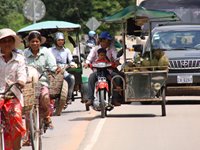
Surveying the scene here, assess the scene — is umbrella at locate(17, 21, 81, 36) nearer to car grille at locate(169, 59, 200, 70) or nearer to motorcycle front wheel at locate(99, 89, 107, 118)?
car grille at locate(169, 59, 200, 70)

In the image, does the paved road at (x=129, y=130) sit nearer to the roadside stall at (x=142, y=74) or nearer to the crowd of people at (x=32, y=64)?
the roadside stall at (x=142, y=74)

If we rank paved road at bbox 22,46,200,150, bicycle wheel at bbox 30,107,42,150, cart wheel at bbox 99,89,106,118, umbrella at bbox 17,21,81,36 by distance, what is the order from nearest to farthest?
bicycle wheel at bbox 30,107,42,150, paved road at bbox 22,46,200,150, cart wheel at bbox 99,89,106,118, umbrella at bbox 17,21,81,36

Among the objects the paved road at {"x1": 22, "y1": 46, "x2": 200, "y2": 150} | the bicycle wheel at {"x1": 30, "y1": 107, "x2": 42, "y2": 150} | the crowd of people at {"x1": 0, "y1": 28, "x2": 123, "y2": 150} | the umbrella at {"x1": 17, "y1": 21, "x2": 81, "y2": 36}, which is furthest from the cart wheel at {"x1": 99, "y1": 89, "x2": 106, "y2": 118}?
the bicycle wheel at {"x1": 30, "y1": 107, "x2": 42, "y2": 150}

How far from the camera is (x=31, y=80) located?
424 inches

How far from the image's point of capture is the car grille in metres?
20.6

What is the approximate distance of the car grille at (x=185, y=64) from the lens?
20578 mm

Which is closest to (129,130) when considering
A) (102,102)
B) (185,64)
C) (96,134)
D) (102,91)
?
(96,134)

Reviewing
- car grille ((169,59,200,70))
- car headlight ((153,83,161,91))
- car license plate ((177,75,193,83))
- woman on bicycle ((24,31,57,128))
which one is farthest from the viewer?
car grille ((169,59,200,70))

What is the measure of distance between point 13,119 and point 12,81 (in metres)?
0.50

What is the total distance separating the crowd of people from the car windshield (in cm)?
355

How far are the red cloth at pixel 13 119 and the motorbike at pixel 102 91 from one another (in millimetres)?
7078

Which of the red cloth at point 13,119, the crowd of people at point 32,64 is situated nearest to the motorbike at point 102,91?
the crowd of people at point 32,64

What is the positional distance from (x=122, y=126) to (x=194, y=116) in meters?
2.16

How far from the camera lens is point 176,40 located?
2206 centimetres
